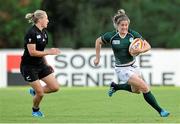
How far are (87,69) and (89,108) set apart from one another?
14.2 m

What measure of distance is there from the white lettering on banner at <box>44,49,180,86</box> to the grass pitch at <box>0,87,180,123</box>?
818 cm

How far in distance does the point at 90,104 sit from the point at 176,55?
1404cm

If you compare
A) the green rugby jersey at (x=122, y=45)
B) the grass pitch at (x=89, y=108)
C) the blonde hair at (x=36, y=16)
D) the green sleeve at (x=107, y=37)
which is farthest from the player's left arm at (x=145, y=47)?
the blonde hair at (x=36, y=16)

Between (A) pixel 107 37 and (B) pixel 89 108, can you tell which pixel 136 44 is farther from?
(B) pixel 89 108

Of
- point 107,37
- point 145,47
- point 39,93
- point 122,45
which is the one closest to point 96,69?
point 107,37

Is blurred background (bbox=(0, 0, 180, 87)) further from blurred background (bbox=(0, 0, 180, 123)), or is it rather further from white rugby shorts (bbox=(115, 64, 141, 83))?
white rugby shorts (bbox=(115, 64, 141, 83))

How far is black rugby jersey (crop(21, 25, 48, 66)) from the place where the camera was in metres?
16.5

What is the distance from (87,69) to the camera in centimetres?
3294

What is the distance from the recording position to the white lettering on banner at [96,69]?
3275cm

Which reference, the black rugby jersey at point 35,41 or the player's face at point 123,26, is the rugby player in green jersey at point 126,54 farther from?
the black rugby jersey at point 35,41

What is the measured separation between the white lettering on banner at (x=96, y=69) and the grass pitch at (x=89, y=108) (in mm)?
8177

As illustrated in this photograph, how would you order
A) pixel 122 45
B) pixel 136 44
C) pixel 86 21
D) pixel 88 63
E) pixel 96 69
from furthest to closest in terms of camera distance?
pixel 86 21 → pixel 88 63 → pixel 96 69 → pixel 122 45 → pixel 136 44

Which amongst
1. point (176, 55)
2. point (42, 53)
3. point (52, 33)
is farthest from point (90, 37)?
point (42, 53)

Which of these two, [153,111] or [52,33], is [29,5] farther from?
[153,111]
